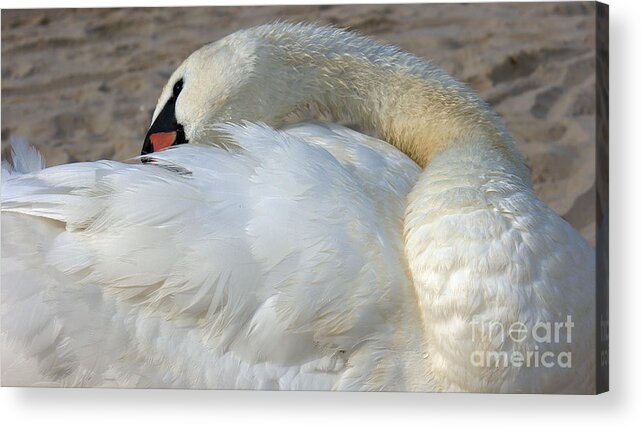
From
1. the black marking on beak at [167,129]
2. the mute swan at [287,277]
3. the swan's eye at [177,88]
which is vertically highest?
the swan's eye at [177,88]

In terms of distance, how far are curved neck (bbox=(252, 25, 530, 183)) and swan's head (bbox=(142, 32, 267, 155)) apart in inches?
2.4

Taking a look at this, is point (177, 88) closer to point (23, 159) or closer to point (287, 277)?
point (23, 159)

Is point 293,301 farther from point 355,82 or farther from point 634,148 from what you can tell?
point 634,148

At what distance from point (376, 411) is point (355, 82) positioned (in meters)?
0.74

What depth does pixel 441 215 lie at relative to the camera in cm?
243

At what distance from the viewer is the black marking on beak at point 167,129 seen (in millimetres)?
2807

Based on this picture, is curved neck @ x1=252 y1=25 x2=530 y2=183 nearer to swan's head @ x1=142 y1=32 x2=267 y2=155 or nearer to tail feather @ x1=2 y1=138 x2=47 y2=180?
swan's head @ x1=142 y1=32 x2=267 y2=155

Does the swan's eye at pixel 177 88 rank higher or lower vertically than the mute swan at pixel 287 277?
higher

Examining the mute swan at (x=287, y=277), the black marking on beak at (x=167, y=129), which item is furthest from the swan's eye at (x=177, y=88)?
the mute swan at (x=287, y=277)

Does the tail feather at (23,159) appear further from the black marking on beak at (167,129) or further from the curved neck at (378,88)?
the curved neck at (378,88)

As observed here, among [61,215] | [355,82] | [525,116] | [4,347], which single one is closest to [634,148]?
[525,116]

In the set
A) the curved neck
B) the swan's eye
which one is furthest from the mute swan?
the swan's eye

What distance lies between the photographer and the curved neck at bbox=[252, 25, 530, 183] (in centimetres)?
274

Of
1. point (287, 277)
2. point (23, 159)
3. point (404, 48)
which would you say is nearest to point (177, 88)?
point (23, 159)
